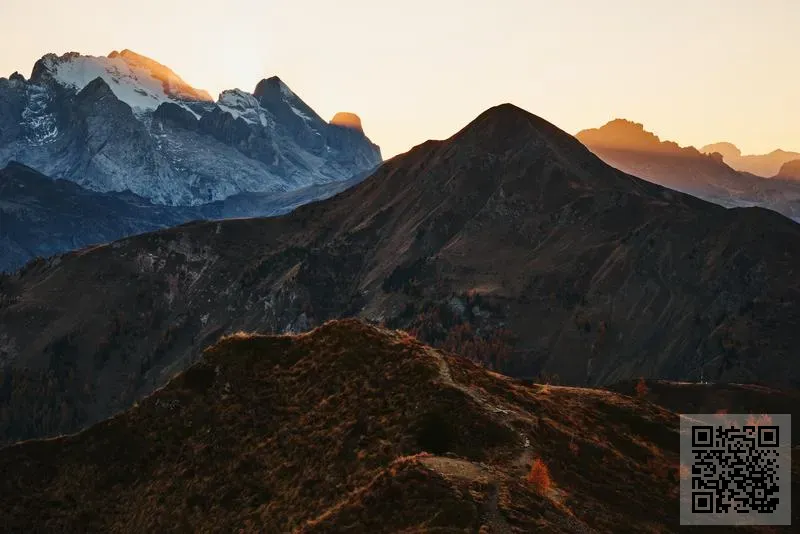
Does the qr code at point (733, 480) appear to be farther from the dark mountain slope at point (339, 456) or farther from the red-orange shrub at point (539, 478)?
the red-orange shrub at point (539, 478)

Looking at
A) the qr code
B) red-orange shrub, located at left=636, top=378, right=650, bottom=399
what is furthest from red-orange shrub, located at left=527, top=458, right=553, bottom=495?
red-orange shrub, located at left=636, top=378, right=650, bottom=399

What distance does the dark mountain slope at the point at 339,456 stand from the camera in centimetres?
3562

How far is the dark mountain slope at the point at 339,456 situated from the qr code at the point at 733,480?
153 cm

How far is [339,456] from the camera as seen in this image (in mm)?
Answer: 42812

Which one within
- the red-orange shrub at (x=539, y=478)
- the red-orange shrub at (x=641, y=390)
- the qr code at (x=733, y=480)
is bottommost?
the red-orange shrub at (x=641, y=390)

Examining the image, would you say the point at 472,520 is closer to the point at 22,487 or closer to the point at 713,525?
the point at 713,525

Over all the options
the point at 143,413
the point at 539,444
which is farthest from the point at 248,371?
the point at 539,444

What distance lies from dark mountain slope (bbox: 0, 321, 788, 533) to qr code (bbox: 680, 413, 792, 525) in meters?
1.53

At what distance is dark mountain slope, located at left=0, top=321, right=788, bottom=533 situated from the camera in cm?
3562

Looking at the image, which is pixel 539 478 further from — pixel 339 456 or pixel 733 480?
pixel 733 480

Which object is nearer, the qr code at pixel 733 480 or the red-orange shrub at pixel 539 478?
the red-orange shrub at pixel 539 478

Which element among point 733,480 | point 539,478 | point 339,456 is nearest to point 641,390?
point 733,480

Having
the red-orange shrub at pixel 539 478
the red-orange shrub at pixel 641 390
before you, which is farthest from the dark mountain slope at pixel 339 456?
the red-orange shrub at pixel 641 390

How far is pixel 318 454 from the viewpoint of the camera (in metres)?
43.7
